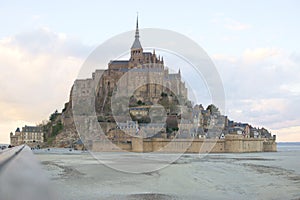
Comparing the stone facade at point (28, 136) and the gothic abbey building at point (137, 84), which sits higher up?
the gothic abbey building at point (137, 84)

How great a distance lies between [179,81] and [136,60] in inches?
409

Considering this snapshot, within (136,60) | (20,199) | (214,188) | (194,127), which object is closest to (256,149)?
(194,127)

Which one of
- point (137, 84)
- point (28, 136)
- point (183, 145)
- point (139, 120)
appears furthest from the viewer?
point (28, 136)

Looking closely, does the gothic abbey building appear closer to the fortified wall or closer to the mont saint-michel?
the mont saint-michel

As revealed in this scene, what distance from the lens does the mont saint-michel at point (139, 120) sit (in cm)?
6178

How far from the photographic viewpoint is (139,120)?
67.1 meters

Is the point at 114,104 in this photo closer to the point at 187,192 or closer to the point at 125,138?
the point at 125,138

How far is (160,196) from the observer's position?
13.8 m

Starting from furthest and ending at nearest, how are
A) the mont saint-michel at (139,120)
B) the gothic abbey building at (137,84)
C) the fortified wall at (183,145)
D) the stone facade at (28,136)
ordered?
the stone facade at (28,136)
the gothic abbey building at (137,84)
the mont saint-michel at (139,120)
the fortified wall at (183,145)

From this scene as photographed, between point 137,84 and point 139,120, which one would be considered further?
point 137,84

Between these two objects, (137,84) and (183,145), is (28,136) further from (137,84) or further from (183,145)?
(183,145)

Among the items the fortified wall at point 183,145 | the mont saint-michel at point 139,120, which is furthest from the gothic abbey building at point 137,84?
the fortified wall at point 183,145

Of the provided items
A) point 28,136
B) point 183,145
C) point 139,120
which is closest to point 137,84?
point 139,120

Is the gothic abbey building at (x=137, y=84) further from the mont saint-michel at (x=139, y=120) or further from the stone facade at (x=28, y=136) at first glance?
the stone facade at (x=28, y=136)
